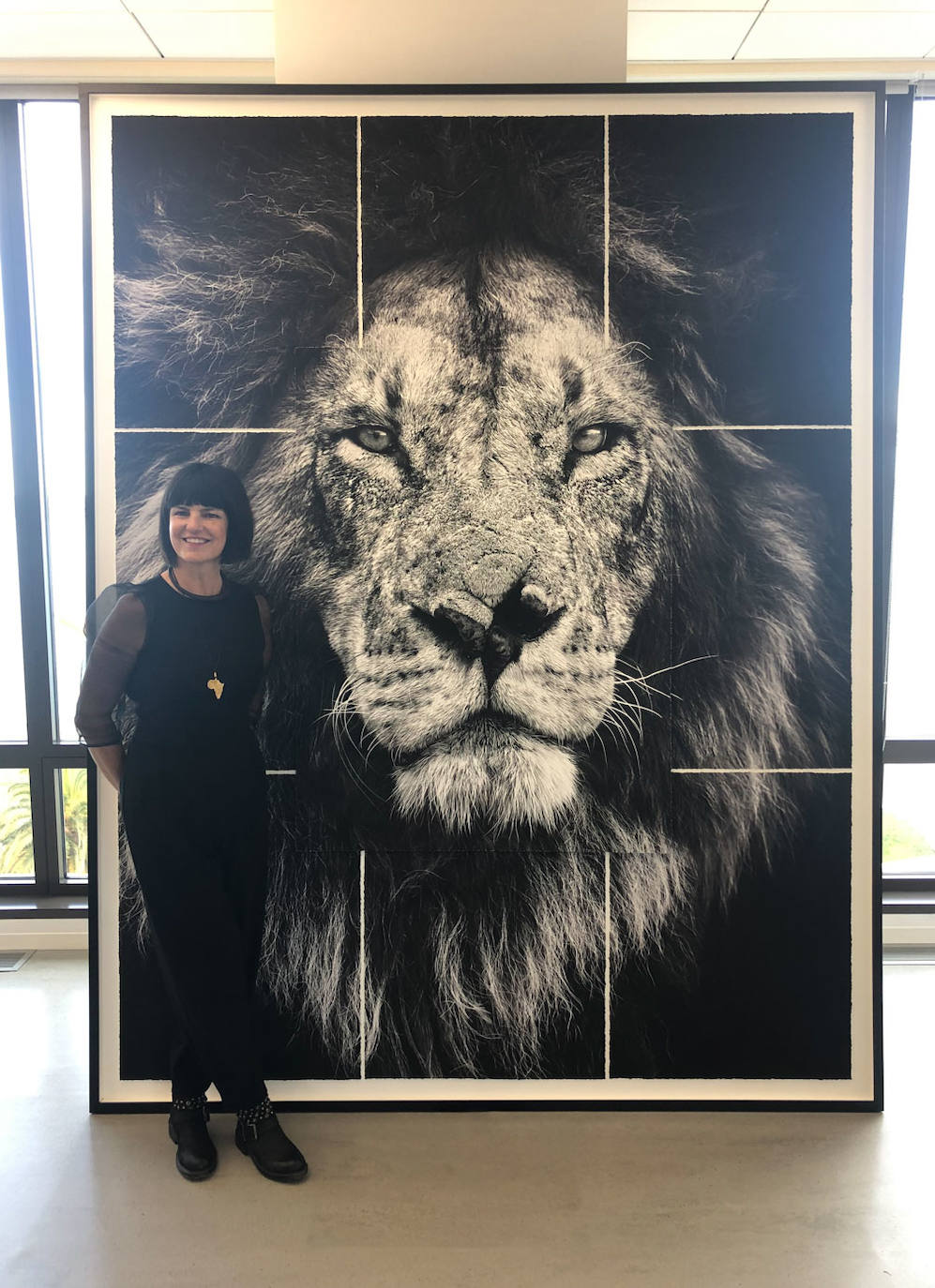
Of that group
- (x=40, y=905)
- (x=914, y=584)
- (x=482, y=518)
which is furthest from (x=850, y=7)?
(x=40, y=905)

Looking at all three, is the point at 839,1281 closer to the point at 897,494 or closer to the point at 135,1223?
the point at 135,1223

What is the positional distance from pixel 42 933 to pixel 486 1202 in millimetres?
2144

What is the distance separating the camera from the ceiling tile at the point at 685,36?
282 cm

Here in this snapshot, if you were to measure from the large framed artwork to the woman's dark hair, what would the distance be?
0.07m

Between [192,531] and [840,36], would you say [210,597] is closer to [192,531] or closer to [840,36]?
[192,531]

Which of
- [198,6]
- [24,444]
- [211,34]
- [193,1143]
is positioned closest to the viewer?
[193,1143]

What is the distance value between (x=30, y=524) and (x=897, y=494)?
3.27 m

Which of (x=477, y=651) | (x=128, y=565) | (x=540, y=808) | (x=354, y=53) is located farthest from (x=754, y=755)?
(x=354, y=53)

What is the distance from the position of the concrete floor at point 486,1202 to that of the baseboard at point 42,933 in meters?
0.90

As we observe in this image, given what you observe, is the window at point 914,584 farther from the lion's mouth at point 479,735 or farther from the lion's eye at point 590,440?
the lion's mouth at point 479,735

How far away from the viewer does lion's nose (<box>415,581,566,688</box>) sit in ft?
7.39

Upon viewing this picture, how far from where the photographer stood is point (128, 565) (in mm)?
2281

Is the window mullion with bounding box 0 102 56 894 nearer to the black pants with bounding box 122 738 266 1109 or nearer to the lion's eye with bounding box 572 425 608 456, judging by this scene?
the black pants with bounding box 122 738 266 1109

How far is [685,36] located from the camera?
115 inches
